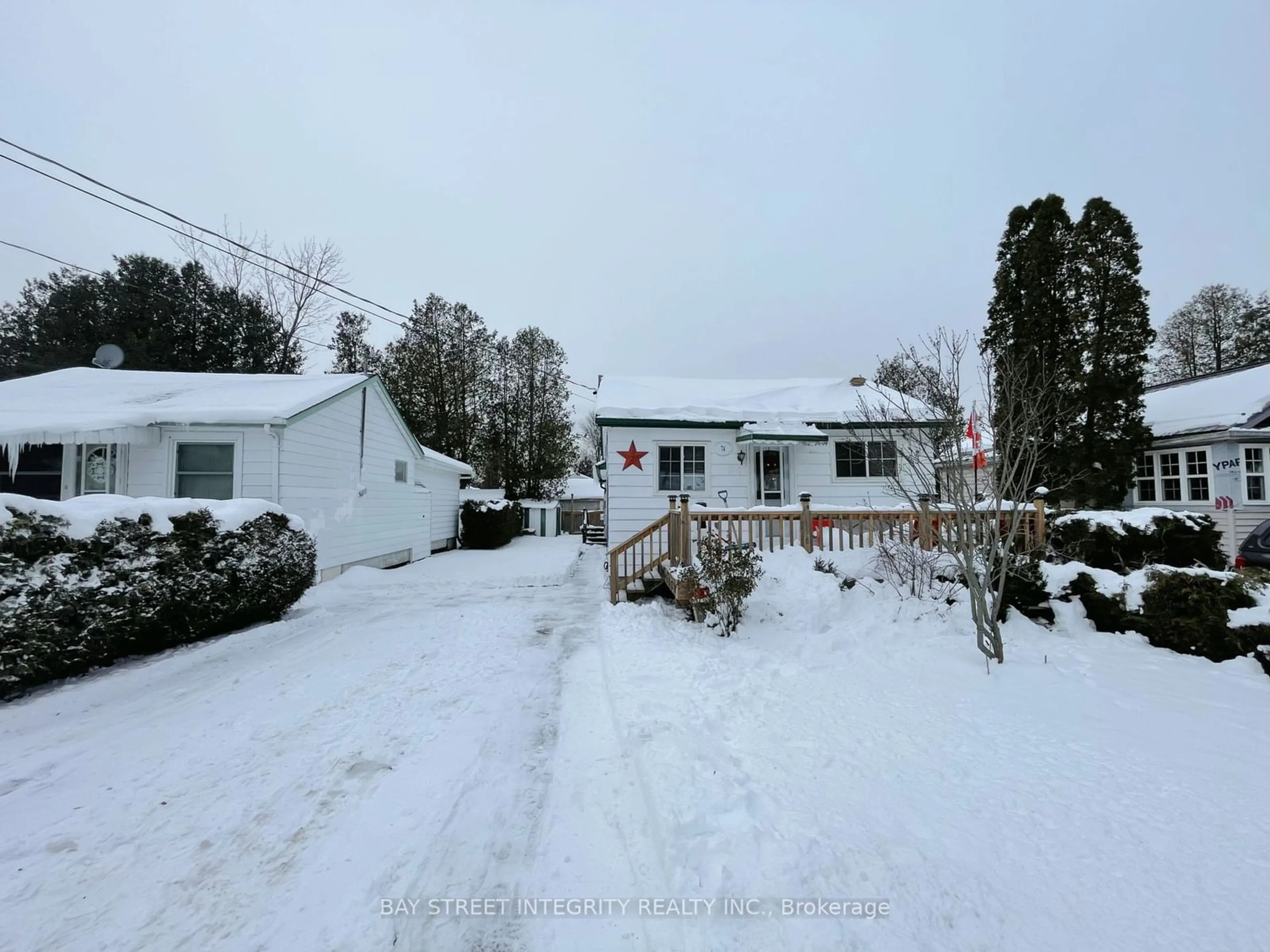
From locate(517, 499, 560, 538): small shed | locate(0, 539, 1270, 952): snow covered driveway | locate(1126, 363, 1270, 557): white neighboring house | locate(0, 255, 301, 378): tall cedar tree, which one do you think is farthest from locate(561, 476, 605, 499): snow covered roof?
locate(0, 539, 1270, 952): snow covered driveway

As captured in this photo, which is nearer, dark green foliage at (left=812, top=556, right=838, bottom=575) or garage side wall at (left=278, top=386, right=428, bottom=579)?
dark green foliage at (left=812, top=556, right=838, bottom=575)

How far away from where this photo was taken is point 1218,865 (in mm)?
2301

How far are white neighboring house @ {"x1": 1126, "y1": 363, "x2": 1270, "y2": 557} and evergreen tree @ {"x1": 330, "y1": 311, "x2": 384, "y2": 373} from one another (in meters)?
30.9

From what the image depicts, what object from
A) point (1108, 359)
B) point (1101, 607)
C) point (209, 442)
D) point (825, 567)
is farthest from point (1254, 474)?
point (209, 442)

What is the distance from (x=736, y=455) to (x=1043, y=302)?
10.6m

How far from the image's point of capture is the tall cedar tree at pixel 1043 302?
14156 mm

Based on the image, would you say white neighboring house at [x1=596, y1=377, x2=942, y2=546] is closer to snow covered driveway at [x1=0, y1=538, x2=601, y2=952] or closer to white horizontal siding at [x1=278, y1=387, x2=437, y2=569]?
white horizontal siding at [x1=278, y1=387, x2=437, y2=569]

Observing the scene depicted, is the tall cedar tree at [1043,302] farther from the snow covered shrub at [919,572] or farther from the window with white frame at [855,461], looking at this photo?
the snow covered shrub at [919,572]

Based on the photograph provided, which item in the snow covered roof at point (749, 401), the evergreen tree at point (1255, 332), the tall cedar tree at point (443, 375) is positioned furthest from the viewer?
the tall cedar tree at point (443, 375)

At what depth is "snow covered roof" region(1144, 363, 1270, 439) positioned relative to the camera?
1289 cm

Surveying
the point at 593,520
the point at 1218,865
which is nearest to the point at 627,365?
the point at 593,520

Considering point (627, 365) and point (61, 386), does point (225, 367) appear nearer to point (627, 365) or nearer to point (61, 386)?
point (61, 386)

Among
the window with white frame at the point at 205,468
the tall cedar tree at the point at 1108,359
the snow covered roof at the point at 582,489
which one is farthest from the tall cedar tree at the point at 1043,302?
the snow covered roof at the point at 582,489

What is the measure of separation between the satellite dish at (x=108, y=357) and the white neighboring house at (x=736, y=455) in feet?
52.5
